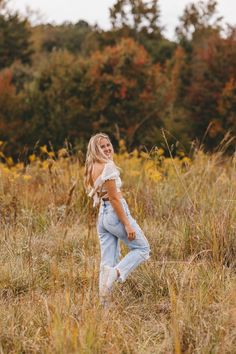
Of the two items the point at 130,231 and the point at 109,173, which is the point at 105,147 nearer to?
the point at 109,173

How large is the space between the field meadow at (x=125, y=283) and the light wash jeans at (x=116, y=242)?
→ 17cm

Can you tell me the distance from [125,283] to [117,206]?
72cm

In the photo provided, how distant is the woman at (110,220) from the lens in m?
3.71

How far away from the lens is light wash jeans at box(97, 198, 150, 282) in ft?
12.3

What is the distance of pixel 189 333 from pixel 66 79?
16678 mm

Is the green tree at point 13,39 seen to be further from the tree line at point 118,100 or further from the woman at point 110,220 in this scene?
the woman at point 110,220

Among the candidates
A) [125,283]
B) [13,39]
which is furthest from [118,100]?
[125,283]

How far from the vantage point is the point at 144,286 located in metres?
4.00

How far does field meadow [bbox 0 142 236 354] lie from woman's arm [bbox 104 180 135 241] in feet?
0.75

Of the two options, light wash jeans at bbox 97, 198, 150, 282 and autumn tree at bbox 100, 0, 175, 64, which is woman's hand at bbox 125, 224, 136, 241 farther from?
autumn tree at bbox 100, 0, 175, 64

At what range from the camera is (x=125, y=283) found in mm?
4133

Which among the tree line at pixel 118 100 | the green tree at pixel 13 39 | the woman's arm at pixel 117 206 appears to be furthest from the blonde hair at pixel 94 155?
the green tree at pixel 13 39

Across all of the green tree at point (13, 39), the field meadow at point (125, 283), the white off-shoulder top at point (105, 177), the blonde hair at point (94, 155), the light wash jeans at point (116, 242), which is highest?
the green tree at point (13, 39)

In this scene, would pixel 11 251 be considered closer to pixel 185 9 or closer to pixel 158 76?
pixel 158 76
